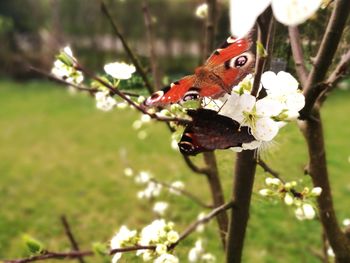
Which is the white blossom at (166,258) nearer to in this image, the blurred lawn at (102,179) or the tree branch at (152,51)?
the blurred lawn at (102,179)

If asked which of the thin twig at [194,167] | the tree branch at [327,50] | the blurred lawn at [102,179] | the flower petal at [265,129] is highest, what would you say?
the blurred lawn at [102,179]

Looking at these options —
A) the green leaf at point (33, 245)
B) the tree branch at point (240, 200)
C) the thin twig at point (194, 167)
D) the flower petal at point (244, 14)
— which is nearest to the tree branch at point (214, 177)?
the thin twig at point (194, 167)

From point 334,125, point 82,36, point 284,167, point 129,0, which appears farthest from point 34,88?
point 284,167

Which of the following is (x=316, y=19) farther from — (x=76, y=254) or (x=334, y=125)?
(x=334, y=125)

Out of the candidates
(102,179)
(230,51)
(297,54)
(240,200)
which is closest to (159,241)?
(240,200)

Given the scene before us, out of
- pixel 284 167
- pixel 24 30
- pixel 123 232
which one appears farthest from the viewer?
pixel 24 30

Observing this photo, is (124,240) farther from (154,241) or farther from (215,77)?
(215,77)

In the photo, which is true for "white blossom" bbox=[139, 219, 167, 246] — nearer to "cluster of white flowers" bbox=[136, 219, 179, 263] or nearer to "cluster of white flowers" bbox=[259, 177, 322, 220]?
"cluster of white flowers" bbox=[136, 219, 179, 263]
